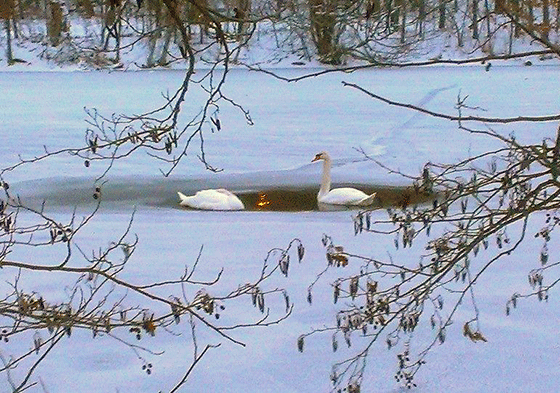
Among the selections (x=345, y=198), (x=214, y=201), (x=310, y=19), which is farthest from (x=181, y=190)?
(x=310, y=19)

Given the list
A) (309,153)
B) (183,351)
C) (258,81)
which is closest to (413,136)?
(309,153)

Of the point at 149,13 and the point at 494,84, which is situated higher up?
the point at 149,13

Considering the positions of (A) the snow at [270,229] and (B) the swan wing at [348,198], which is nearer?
(A) the snow at [270,229]

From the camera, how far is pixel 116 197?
8438 mm

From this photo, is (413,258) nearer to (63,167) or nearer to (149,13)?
(149,13)

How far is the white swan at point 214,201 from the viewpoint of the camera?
306 inches

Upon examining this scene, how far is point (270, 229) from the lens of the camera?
23.3ft

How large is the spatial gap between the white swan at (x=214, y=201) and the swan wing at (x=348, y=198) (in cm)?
69

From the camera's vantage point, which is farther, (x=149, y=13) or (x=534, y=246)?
(x=534, y=246)

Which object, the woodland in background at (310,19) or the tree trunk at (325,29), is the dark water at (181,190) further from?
the tree trunk at (325,29)

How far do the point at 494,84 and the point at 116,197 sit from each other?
12.8 metres

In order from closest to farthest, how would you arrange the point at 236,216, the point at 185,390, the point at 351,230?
1. the point at 185,390
2. the point at 351,230
3. the point at 236,216

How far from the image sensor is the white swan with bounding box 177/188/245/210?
25.5 ft

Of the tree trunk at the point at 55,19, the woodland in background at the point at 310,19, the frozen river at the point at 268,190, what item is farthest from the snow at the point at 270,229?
the tree trunk at the point at 55,19
